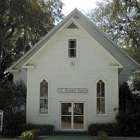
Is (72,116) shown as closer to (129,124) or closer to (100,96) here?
(100,96)

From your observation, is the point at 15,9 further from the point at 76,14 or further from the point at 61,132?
the point at 61,132

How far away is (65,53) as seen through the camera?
19.6m

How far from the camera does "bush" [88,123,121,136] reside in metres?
17.9

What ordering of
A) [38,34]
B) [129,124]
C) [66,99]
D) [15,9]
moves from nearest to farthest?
[129,124]
[66,99]
[15,9]
[38,34]

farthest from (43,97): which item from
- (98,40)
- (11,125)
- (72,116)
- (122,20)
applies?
(122,20)

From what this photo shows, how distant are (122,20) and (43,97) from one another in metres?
14.1

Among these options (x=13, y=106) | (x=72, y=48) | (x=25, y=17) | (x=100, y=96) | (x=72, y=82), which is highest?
(x=25, y=17)

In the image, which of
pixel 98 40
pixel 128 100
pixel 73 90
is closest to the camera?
pixel 73 90

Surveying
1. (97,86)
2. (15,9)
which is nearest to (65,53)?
(97,86)

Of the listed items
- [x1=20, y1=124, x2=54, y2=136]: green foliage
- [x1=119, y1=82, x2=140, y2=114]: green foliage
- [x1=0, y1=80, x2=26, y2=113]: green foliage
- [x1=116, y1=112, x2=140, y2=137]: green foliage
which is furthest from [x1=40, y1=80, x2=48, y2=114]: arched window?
[x1=119, y1=82, x2=140, y2=114]: green foliage

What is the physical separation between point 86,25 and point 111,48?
2957 millimetres

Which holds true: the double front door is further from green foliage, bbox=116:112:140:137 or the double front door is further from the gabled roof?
the gabled roof

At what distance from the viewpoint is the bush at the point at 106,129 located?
58.7 ft

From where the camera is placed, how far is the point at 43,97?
1936 cm
